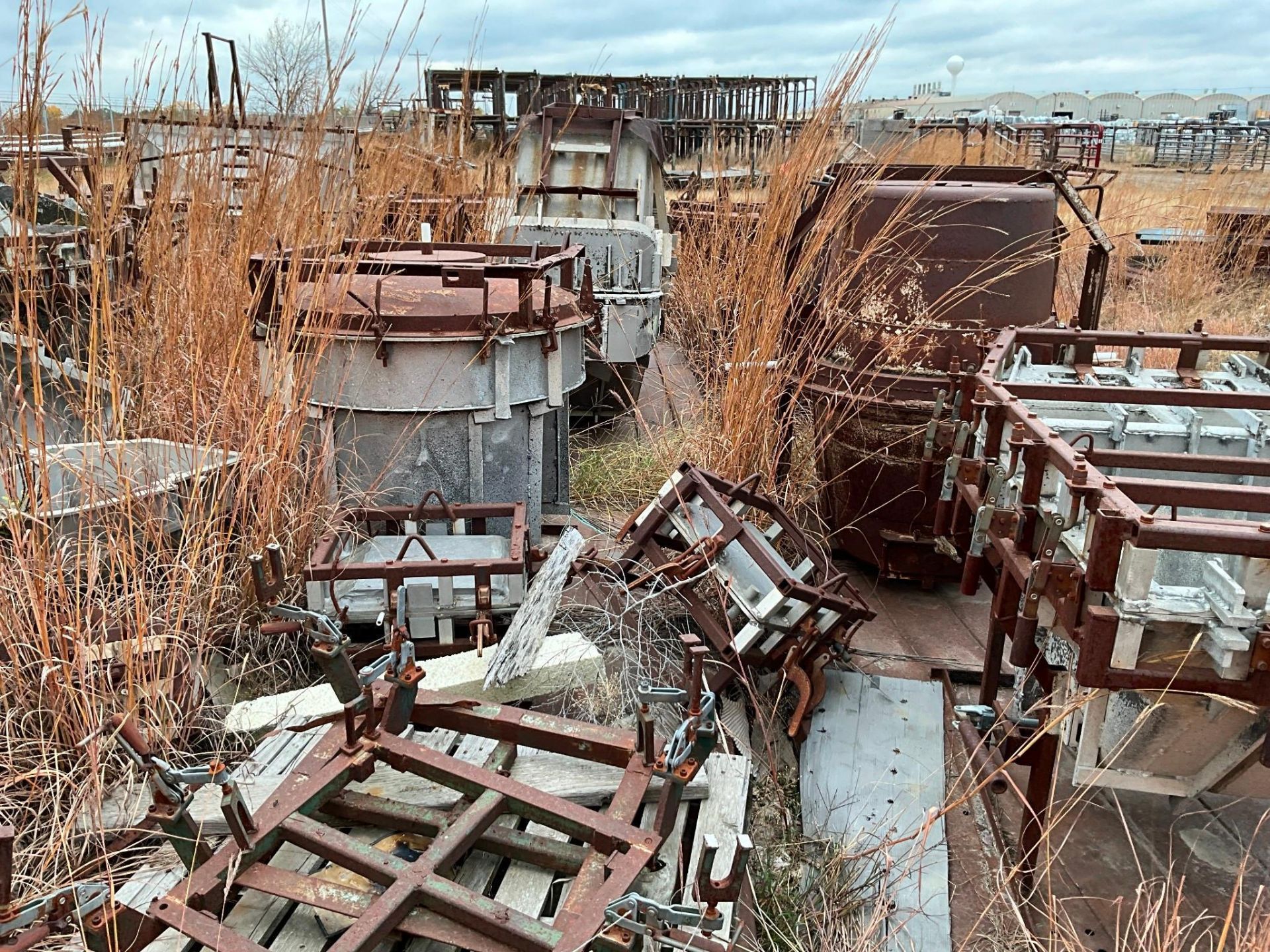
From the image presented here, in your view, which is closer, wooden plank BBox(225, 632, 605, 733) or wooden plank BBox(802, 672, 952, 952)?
wooden plank BBox(802, 672, 952, 952)

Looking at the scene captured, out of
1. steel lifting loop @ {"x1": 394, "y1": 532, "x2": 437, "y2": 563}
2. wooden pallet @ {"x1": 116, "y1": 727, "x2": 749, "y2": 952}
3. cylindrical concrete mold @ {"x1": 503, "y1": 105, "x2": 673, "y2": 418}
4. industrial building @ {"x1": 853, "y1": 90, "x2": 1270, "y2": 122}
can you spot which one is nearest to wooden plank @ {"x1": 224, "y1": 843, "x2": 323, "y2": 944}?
wooden pallet @ {"x1": 116, "y1": 727, "x2": 749, "y2": 952}

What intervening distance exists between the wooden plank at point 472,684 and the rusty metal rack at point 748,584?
46cm

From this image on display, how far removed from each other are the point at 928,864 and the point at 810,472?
2.05 metres

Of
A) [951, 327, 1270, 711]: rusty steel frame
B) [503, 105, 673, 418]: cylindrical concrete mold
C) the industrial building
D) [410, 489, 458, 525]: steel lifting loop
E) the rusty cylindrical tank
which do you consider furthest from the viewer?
the industrial building

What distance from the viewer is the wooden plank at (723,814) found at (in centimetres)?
217

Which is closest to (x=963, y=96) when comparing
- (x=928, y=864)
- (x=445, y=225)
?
(x=445, y=225)

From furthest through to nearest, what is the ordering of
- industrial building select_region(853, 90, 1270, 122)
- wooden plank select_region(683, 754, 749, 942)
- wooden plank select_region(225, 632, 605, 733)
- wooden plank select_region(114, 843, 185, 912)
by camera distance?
industrial building select_region(853, 90, 1270, 122)
wooden plank select_region(225, 632, 605, 733)
wooden plank select_region(683, 754, 749, 942)
wooden plank select_region(114, 843, 185, 912)

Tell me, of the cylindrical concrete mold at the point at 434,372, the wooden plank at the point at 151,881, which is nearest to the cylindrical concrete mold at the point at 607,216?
the cylindrical concrete mold at the point at 434,372

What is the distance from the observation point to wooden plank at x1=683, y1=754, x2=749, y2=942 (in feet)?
7.11

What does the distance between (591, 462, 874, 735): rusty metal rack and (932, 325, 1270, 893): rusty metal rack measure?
18.0 inches

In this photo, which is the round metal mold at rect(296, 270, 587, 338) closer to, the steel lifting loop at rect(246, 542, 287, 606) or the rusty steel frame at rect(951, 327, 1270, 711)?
the steel lifting loop at rect(246, 542, 287, 606)

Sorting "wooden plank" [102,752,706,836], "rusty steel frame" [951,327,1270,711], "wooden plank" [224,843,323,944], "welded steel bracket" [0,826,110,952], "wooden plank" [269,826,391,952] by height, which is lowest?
"wooden plank" [269,826,391,952]

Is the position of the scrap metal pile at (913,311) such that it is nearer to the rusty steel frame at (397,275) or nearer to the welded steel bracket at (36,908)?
the rusty steel frame at (397,275)

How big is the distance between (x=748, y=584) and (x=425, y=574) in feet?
3.37
